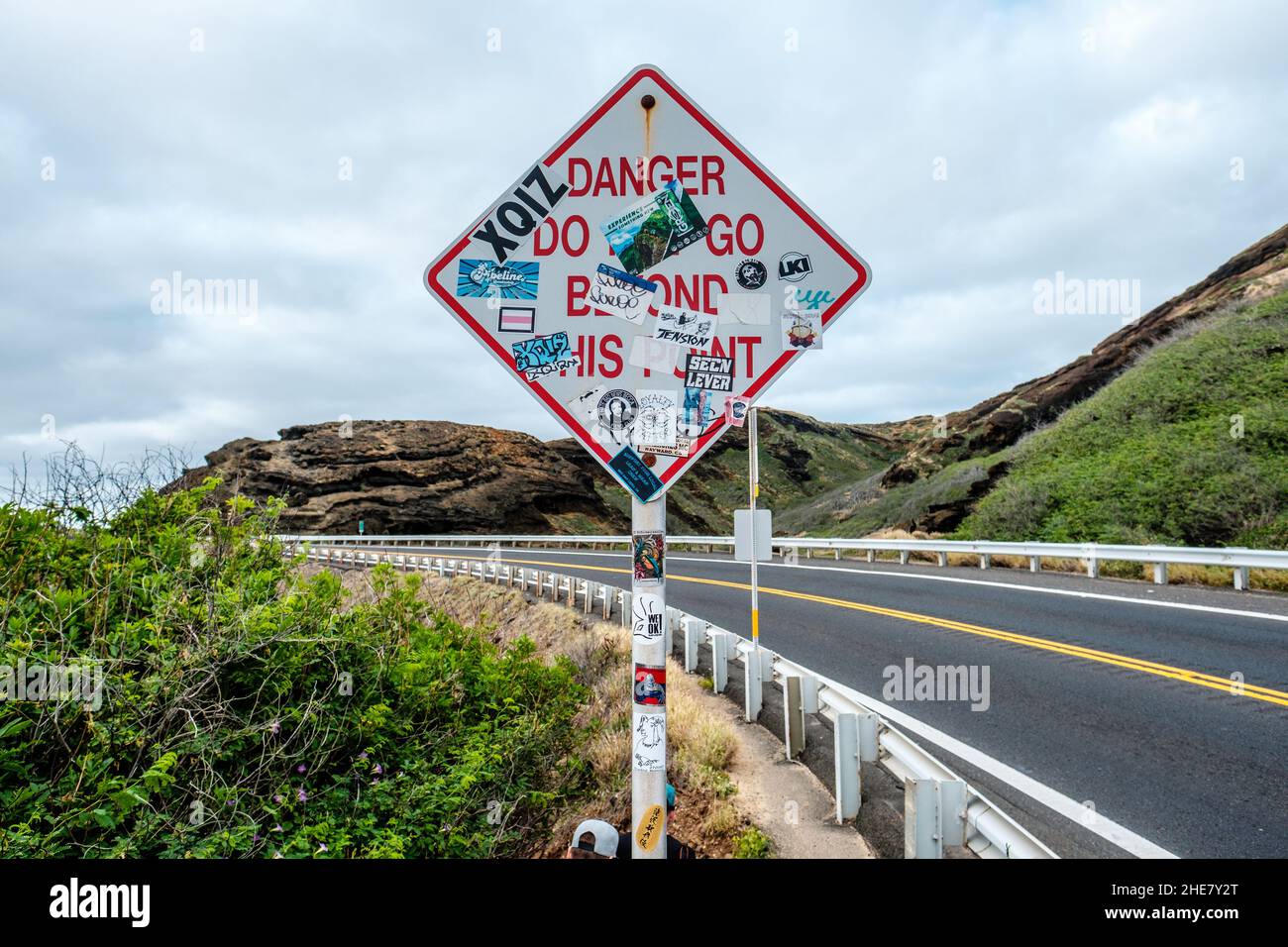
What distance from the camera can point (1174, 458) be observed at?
63.1ft

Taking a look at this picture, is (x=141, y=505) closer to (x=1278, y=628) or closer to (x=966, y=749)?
(x=966, y=749)

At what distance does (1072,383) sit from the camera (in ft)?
114

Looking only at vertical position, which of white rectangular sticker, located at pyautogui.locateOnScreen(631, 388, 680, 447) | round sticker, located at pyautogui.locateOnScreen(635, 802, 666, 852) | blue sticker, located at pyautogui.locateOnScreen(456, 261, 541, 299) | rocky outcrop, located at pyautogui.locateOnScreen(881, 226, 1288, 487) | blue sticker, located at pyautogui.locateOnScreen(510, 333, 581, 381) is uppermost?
rocky outcrop, located at pyautogui.locateOnScreen(881, 226, 1288, 487)

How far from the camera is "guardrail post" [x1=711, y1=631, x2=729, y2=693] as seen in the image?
7.19 meters

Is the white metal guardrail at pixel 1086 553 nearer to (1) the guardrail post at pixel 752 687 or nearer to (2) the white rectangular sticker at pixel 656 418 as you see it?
(1) the guardrail post at pixel 752 687

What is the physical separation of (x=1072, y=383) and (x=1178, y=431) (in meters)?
15.2

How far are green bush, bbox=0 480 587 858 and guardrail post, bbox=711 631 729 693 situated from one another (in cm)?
176

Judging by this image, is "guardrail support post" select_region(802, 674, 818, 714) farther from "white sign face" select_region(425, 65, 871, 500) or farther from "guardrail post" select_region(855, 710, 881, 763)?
"white sign face" select_region(425, 65, 871, 500)

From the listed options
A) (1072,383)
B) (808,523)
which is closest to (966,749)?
(1072,383)

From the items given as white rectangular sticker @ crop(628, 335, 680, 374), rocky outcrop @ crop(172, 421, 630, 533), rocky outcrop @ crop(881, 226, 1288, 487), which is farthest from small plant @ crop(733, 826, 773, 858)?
rocky outcrop @ crop(172, 421, 630, 533)

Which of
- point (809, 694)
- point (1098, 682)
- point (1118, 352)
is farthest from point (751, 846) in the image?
point (1118, 352)

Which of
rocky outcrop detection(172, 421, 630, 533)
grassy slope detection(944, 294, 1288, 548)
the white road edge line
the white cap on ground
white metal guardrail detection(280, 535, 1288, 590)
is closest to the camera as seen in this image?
the white cap on ground

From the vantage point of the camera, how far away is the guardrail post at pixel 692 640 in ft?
26.5

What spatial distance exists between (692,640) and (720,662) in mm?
949
